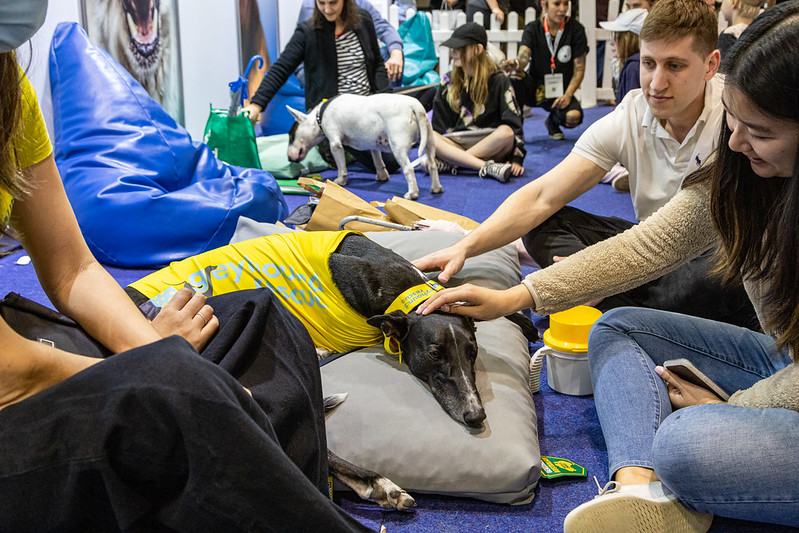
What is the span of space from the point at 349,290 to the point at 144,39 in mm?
3170

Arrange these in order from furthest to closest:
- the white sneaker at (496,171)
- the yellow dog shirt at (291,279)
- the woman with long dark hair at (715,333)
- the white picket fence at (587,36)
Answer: the white picket fence at (587,36), the white sneaker at (496,171), the yellow dog shirt at (291,279), the woman with long dark hair at (715,333)

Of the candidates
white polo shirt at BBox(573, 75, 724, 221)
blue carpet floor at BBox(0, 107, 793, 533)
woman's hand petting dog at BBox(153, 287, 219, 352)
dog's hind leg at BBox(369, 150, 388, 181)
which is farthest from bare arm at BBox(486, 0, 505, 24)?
woman's hand petting dog at BBox(153, 287, 219, 352)

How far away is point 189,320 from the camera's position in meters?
1.51

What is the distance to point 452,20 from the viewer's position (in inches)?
370

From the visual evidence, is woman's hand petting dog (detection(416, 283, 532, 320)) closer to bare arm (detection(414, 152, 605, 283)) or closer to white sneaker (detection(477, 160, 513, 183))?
bare arm (detection(414, 152, 605, 283))

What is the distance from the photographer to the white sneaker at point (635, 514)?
1.54 metres

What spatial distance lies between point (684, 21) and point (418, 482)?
158 centimetres

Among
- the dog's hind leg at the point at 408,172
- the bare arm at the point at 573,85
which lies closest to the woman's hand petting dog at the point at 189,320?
the dog's hind leg at the point at 408,172

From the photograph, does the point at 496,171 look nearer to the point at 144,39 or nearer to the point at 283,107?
the point at 283,107

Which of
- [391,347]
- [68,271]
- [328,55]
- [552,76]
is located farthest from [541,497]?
[552,76]

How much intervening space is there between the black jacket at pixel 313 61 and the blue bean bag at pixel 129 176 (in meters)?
1.73

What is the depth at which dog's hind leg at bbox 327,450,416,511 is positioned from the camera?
1.80m

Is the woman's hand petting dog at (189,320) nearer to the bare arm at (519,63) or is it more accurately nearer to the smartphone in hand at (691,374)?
the smartphone in hand at (691,374)

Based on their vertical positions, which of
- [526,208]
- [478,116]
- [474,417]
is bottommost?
[474,417]
